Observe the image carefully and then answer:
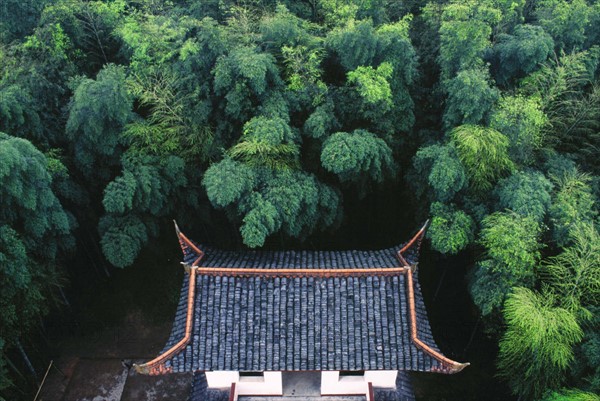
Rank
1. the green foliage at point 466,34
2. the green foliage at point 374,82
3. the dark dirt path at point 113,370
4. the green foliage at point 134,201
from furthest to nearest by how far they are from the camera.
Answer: the dark dirt path at point 113,370, the green foliage at point 466,34, the green foliage at point 374,82, the green foliage at point 134,201

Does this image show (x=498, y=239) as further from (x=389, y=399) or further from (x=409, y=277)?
(x=389, y=399)

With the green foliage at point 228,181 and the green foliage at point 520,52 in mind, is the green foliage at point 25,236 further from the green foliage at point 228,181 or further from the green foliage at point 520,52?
the green foliage at point 520,52

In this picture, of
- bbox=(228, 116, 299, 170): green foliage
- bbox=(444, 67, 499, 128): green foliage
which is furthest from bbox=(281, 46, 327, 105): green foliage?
bbox=(444, 67, 499, 128): green foliage

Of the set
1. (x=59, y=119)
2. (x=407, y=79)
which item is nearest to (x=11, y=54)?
(x=59, y=119)

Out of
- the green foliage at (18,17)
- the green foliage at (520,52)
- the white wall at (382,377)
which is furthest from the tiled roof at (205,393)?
the green foliage at (18,17)

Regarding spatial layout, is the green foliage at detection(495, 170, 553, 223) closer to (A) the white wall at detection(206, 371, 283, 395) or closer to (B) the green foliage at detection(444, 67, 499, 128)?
(B) the green foliage at detection(444, 67, 499, 128)

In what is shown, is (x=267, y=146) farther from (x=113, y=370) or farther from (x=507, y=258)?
(x=113, y=370)

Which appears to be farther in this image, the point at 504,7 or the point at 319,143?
the point at 504,7
